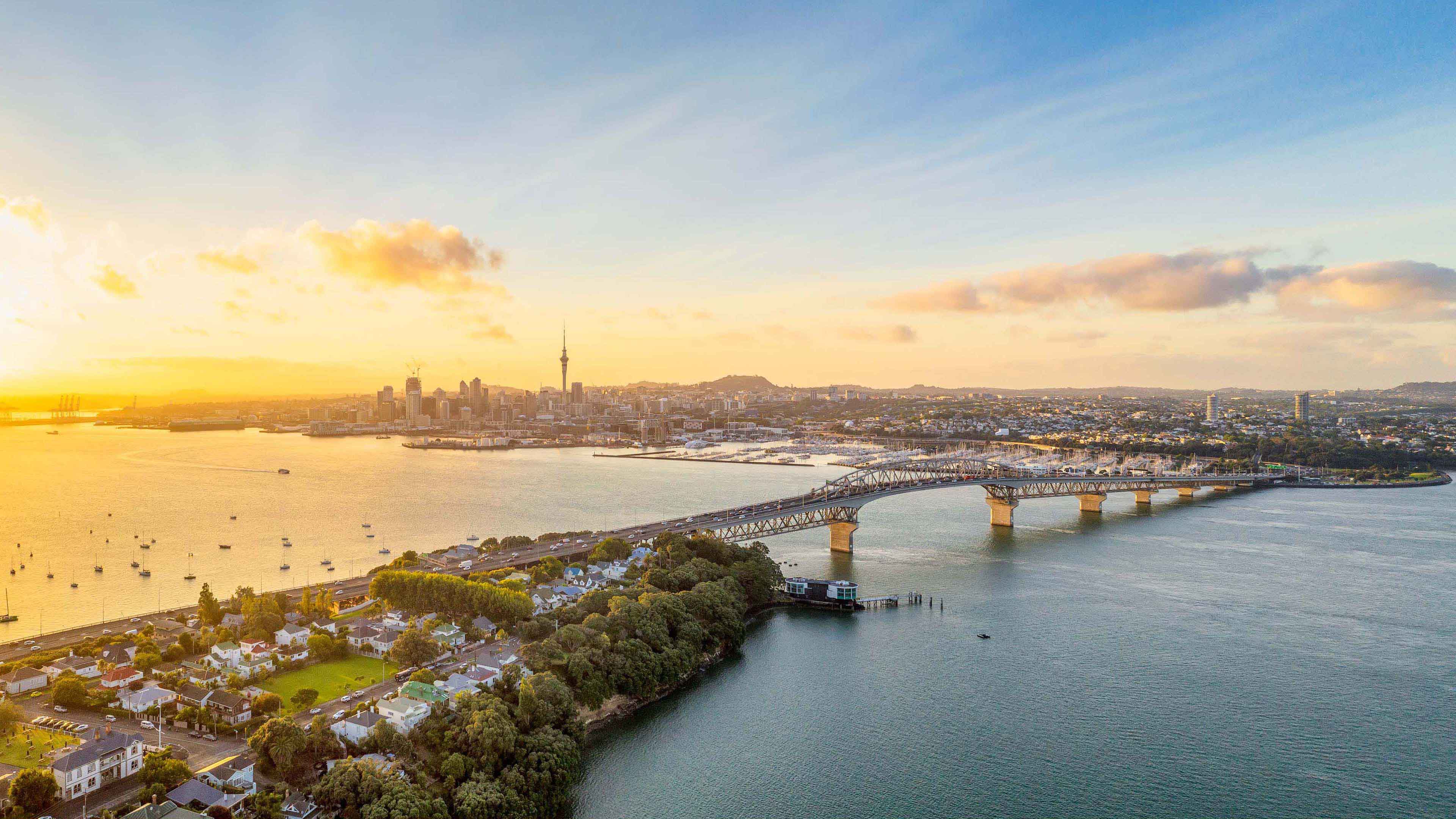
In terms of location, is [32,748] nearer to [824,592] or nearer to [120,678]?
[120,678]

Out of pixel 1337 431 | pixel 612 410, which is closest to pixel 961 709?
pixel 1337 431

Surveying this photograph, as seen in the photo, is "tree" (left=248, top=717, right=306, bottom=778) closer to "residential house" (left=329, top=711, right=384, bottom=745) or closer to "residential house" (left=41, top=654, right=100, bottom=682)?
"residential house" (left=329, top=711, right=384, bottom=745)

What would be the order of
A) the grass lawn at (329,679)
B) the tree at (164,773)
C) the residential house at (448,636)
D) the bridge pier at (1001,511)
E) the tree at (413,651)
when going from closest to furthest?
the tree at (164,773)
the grass lawn at (329,679)
the tree at (413,651)
the residential house at (448,636)
the bridge pier at (1001,511)

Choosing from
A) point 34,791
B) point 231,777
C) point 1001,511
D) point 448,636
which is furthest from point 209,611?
point 1001,511

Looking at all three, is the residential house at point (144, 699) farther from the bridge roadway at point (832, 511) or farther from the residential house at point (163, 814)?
the bridge roadway at point (832, 511)

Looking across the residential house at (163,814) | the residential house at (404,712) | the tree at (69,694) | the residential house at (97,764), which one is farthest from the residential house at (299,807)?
the tree at (69,694)
